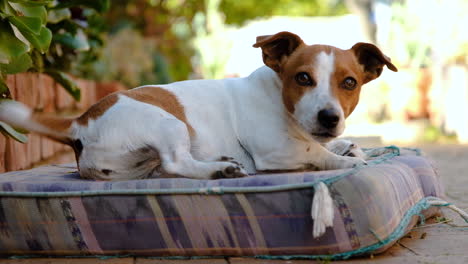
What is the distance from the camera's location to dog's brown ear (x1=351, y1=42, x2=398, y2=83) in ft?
11.9

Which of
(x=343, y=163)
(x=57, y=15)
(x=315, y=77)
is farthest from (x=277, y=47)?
(x=57, y=15)

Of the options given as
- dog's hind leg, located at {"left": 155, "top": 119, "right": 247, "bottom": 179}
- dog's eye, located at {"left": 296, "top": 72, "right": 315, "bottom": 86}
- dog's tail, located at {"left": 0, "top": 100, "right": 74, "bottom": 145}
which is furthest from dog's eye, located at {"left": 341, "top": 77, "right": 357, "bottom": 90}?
dog's tail, located at {"left": 0, "top": 100, "right": 74, "bottom": 145}

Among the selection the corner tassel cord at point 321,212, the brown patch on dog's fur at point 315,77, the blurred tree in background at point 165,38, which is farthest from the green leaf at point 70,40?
the corner tassel cord at point 321,212

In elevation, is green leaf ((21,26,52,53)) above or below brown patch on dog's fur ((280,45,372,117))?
above

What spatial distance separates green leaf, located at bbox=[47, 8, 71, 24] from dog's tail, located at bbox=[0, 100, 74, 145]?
1.76 m

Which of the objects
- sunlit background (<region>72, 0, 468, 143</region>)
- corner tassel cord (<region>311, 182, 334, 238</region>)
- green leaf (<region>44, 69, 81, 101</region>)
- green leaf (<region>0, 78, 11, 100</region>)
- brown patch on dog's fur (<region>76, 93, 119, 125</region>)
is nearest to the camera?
corner tassel cord (<region>311, 182, 334, 238</region>)

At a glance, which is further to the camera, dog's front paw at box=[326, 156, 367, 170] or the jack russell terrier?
dog's front paw at box=[326, 156, 367, 170]

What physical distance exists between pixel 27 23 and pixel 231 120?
124cm

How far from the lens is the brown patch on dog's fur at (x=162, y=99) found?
11.4 feet

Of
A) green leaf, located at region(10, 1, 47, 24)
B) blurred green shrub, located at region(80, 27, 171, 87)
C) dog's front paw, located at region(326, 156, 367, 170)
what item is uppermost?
green leaf, located at region(10, 1, 47, 24)

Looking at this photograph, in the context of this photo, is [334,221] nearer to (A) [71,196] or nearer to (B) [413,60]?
(A) [71,196]

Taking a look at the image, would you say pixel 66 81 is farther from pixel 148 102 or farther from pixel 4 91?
pixel 148 102

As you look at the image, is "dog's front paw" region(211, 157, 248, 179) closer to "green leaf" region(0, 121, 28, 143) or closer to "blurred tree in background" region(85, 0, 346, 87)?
"green leaf" region(0, 121, 28, 143)

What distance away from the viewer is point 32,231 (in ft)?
9.52
